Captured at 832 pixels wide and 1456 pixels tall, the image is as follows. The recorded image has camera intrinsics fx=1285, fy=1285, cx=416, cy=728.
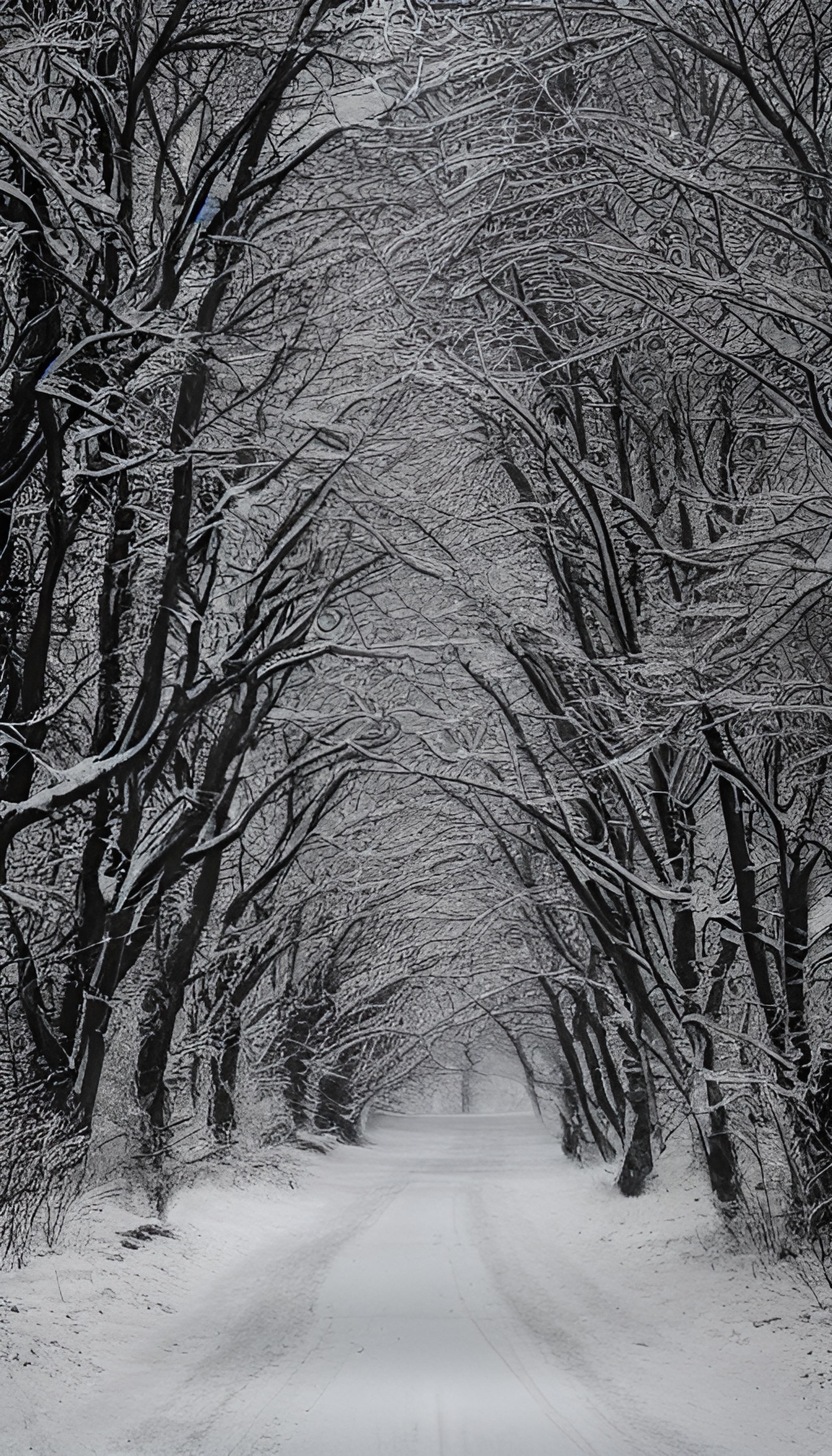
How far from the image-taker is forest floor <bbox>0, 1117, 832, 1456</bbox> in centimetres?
615

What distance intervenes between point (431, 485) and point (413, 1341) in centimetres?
782

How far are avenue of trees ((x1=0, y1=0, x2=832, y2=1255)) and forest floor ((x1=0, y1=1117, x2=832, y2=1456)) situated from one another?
0.93 metres

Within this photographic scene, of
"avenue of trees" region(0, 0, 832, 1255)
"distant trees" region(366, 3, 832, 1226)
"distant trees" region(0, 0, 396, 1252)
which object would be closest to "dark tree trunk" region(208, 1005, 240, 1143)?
"avenue of trees" region(0, 0, 832, 1255)

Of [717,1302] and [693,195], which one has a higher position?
[693,195]

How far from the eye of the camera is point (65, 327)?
9359mm

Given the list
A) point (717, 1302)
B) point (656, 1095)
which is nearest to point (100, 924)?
point (717, 1302)

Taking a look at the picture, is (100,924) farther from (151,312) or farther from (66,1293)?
Answer: (151,312)

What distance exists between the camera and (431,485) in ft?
Result: 42.2

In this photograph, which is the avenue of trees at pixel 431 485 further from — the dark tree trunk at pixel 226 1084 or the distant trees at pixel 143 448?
the dark tree trunk at pixel 226 1084

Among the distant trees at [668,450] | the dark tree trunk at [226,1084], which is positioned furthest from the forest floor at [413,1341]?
the dark tree trunk at [226,1084]

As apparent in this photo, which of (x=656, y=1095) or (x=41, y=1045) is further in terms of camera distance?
(x=656, y=1095)

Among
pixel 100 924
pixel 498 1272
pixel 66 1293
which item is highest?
pixel 100 924

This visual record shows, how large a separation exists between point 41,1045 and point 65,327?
557 centimetres

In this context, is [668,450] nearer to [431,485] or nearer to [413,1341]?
[431,485]
